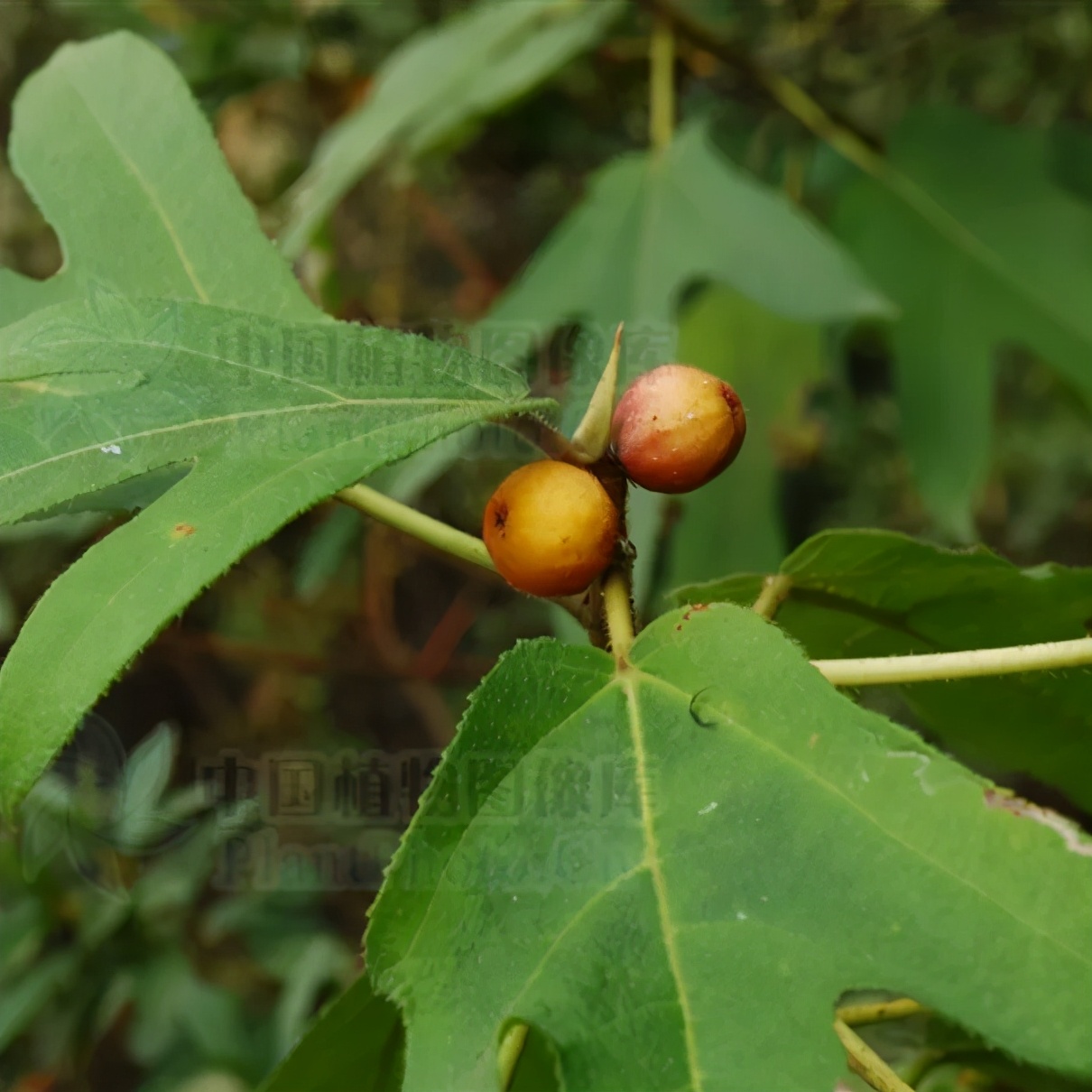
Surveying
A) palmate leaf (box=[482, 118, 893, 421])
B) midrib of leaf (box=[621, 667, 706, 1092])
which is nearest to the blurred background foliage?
palmate leaf (box=[482, 118, 893, 421])

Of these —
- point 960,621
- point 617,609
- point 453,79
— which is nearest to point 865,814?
point 617,609

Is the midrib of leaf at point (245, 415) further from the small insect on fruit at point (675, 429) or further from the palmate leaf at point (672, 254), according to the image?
the palmate leaf at point (672, 254)

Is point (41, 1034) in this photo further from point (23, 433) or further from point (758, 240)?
point (758, 240)

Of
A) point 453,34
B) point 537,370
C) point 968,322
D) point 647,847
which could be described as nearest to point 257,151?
point 453,34

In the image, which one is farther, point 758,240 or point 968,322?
point 968,322

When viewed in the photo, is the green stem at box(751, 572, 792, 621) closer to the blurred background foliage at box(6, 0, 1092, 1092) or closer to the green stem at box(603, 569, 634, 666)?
the green stem at box(603, 569, 634, 666)

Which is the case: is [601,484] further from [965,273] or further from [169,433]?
[965,273]

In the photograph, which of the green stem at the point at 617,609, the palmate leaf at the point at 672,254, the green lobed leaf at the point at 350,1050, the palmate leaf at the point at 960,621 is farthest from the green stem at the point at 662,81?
the green lobed leaf at the point at 350,1050

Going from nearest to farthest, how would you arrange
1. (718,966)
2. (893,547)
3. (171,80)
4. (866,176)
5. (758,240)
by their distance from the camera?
(718,966) < (893,547) < (171,80) < (758,240) < (866,176)
